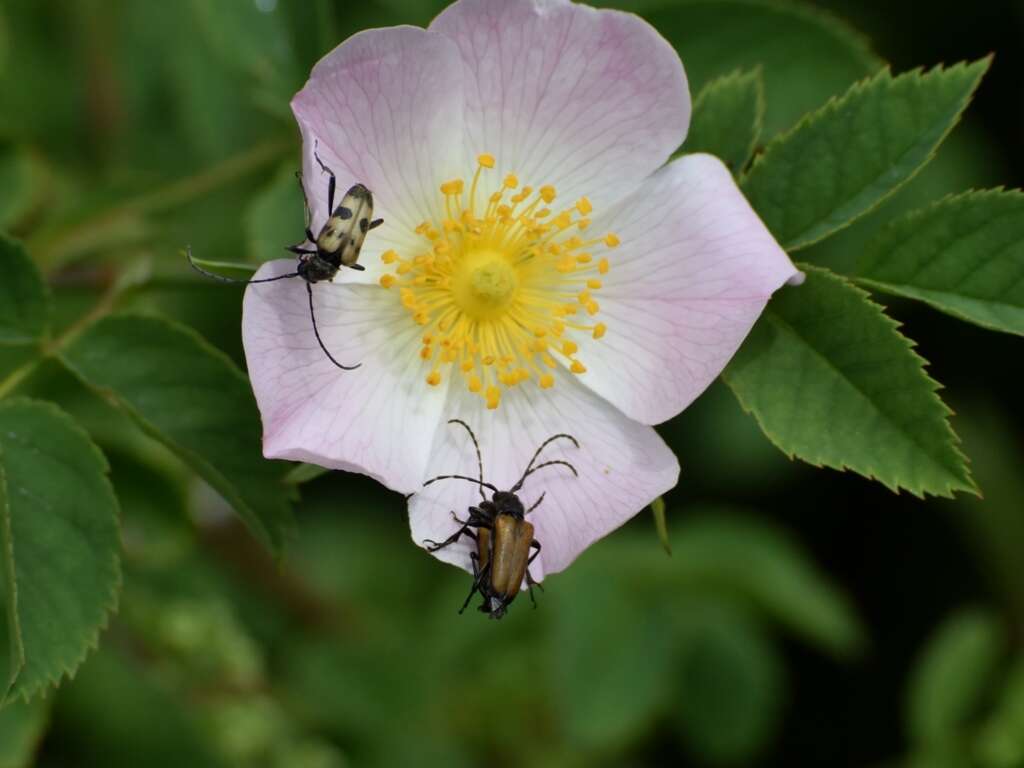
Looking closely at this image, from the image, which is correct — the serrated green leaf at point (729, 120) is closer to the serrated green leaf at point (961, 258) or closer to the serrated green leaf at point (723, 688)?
the serrated green leaf at point (961, 258)

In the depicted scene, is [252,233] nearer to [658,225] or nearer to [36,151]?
[658,225]

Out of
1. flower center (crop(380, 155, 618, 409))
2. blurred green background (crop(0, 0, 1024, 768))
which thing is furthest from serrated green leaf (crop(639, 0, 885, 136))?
flower center (crop(380, 155, 618, 409))

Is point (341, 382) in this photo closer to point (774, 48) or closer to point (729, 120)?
point (729, 120)

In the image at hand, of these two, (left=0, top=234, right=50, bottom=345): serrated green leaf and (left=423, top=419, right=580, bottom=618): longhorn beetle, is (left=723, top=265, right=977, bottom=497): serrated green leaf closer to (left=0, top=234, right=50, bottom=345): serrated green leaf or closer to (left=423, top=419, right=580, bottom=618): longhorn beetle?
(left=423, top=419, right=580, bottom=618): longhorn beetle

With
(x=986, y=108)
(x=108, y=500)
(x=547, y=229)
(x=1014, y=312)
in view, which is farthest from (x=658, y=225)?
(x=986, y=108)

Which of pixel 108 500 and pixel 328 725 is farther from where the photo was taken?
pixel 328 725

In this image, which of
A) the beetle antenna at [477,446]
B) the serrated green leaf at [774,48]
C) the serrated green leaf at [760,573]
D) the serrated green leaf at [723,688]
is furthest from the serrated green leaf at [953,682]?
the beetle antenna at [477,446]
